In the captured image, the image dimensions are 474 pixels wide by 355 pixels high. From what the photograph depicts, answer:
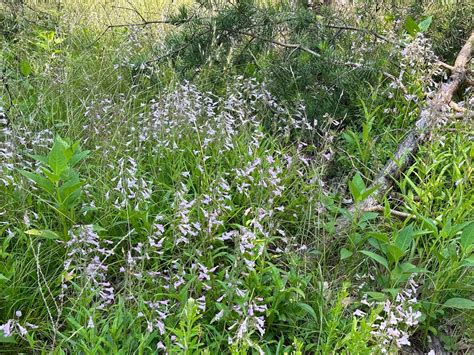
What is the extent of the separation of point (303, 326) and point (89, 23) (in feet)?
15.7

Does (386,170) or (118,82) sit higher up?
(386,170)

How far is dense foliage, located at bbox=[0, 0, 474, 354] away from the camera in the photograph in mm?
1960

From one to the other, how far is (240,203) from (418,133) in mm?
1238

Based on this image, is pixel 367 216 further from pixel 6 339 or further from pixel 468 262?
pixel 6 339

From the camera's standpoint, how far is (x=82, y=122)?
3.51 m

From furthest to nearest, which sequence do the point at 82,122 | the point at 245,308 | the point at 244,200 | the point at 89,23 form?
the point at 89,23
the point at 82,122
the point at 244,200
the point at 245,308

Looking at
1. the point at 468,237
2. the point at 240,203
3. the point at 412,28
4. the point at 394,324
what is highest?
the point at 412,28

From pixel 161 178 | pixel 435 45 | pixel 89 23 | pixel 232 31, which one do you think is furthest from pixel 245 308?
pixel 89 23

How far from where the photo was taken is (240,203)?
2.73 m

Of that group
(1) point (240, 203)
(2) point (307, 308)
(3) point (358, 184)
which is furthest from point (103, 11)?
(2) point (307, 308)

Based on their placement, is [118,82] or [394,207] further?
[118,82]

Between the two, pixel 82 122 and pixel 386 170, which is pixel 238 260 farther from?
Result: pixel 82 122

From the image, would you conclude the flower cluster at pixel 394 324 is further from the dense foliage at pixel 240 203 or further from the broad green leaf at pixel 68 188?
the broad green leaf at pixel 68 188

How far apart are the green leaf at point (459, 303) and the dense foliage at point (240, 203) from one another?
54 millimetres
